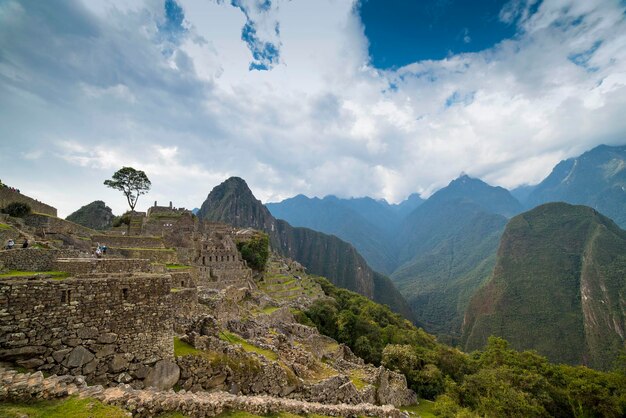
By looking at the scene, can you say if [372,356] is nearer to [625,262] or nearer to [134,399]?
[134,399]

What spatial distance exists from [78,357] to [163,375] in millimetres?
2119

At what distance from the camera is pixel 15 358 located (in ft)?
20.5

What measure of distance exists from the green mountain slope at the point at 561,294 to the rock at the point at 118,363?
139356 millimetres


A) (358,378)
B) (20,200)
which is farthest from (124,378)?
(20,200)

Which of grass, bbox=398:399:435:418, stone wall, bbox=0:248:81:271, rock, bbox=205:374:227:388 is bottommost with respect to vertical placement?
grass, bbox=398:399:435:418

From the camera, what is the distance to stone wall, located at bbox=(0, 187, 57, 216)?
91.1ft

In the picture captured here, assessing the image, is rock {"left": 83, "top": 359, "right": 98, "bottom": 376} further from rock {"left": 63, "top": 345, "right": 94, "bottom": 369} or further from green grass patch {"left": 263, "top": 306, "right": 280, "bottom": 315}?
green grass patch {"left": 263, "top": 306, "right": 280, "bottom": 315}

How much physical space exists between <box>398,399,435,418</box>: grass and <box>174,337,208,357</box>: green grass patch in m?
22.3

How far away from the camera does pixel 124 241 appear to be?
94.5ft

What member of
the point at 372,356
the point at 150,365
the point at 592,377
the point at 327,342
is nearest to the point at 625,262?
the point at 592,377

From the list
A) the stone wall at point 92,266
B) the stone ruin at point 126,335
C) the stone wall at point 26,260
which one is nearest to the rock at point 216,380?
the stone ruin at point 126,335

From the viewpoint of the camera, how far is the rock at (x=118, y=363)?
7.30 meters

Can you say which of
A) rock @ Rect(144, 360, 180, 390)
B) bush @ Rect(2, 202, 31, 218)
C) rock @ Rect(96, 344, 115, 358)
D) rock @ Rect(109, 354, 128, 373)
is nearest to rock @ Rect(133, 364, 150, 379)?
rock @ Rect(144, 360, 180, 390)

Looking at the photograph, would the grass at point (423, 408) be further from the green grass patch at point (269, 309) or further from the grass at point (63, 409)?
the grass at point (63, 409)
